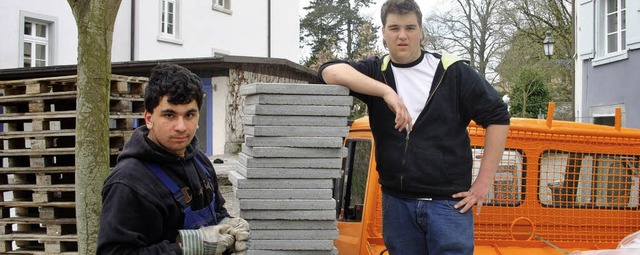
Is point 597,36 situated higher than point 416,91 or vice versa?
point 597,36

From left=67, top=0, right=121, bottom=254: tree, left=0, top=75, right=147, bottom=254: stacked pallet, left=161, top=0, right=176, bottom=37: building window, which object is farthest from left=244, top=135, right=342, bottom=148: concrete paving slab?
left=161, top=0, right=176, bottom=37: building window

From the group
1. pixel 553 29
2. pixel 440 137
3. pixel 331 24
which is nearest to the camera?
pixel 440 137

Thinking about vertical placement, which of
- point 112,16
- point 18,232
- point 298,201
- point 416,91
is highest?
point 112,16

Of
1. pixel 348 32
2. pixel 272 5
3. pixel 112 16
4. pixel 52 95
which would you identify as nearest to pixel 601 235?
pixel 112 16

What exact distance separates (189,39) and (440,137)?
20.3 metres

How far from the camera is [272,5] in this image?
26.8 m

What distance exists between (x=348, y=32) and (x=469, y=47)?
11986 mm

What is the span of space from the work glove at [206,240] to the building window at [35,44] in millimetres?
17163

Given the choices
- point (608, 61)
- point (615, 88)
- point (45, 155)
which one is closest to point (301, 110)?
point (45, 155)

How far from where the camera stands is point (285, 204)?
3.46 metres

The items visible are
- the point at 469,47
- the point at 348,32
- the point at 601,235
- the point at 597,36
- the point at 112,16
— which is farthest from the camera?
the point at 348,32

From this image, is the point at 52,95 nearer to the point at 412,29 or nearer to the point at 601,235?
the point at 412,29

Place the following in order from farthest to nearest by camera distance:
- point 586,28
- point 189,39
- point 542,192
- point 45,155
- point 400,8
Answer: point 189,39 → point 586,28 → point 45,155 → point 542,192 → point 400,8

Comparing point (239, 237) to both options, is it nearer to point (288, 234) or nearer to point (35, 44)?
point (288, 234)
